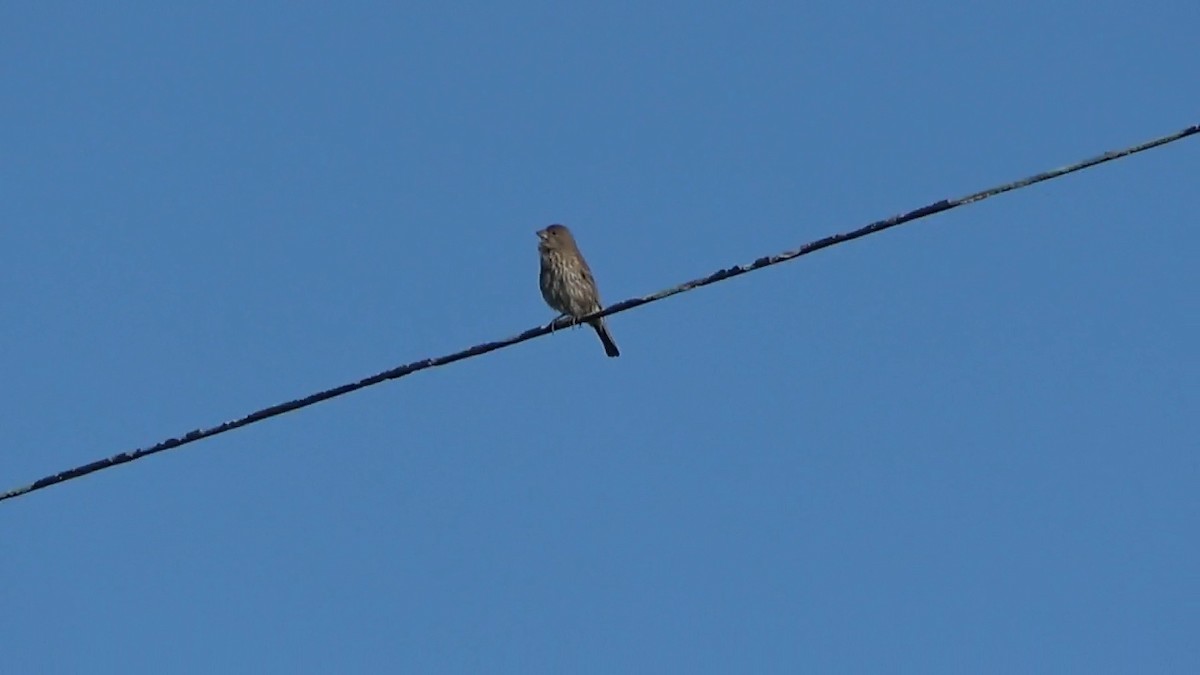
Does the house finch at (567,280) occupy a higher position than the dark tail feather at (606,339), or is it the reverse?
the house finch at (567,280)

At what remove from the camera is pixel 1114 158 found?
27.2 ft

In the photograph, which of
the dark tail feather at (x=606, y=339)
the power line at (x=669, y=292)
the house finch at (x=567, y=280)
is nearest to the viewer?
the power line at (x=669, y=292)

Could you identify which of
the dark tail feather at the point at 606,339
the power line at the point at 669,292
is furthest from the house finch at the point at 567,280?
the power line at the point at 669,292

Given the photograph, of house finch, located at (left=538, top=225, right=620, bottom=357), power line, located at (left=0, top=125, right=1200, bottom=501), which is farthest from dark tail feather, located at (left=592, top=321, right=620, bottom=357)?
power line, located at (left=0, top=125, right=1200, bottom=501)

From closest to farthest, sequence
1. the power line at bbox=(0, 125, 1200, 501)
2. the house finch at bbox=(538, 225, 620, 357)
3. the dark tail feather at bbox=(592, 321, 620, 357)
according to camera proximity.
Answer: the power line at bbox=(0, 125, 1200, 501), the house finch at bbox=(538, 225, 620, 357), the dark tail feather at bbox=(592, 321, 620, 357)

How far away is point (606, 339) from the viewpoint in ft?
57.0

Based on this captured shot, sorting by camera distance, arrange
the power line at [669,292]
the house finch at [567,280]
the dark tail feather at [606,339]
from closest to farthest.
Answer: the power line at [669,292], the house finch at [567,280], the dark tail feather at [606,339]

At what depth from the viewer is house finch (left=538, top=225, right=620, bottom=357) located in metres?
16.8

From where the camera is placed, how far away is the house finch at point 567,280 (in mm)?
16750

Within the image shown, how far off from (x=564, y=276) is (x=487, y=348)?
727 centimetres

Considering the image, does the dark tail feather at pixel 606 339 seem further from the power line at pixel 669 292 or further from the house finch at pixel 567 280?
the power line at pixel 669 292

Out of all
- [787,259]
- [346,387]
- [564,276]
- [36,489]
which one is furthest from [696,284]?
[564,276]

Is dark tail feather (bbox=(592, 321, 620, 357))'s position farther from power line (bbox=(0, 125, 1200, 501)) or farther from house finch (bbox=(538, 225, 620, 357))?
power line (bbox=(0, 125, 1200, 501))

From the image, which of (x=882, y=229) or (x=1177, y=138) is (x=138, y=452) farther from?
(x=1177, y=138)
